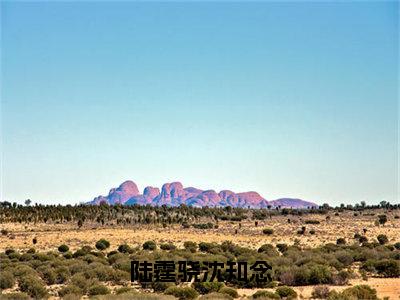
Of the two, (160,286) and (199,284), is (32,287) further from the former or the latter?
(199,284)

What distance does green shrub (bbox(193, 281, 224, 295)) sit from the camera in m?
26.5

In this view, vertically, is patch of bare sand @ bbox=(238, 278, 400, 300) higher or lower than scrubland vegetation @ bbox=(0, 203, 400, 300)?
lower

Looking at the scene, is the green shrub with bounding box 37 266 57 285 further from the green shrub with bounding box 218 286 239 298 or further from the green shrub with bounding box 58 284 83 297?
the green shrub with bounding box 218 286 239 298

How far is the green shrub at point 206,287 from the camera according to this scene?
26.5 m

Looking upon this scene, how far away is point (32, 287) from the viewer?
26500mm

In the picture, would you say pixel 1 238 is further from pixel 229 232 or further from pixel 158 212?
pixel 158 212

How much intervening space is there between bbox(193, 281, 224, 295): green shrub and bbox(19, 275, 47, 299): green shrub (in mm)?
7230

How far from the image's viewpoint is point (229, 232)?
2825 inches

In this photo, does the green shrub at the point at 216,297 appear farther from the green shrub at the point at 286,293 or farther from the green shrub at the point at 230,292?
the green shrub at the point at 286,293

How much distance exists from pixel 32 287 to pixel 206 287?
→ 8325 millimetres

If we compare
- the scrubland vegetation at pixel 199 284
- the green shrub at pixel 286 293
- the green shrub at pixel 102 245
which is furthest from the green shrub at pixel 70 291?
the green shrub at pixel 102 245

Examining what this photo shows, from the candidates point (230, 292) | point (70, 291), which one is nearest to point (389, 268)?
point (230, 292)

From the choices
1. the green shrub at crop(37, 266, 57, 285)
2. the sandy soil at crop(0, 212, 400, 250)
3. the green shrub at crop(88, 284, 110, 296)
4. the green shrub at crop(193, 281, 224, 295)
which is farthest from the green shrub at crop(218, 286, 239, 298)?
the sandy soil at crop(0, 212, 400, 250)

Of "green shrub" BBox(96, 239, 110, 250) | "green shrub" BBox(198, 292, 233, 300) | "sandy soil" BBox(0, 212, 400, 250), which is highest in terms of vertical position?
"sandy soil" BBox(0, 212, 400, 250)
